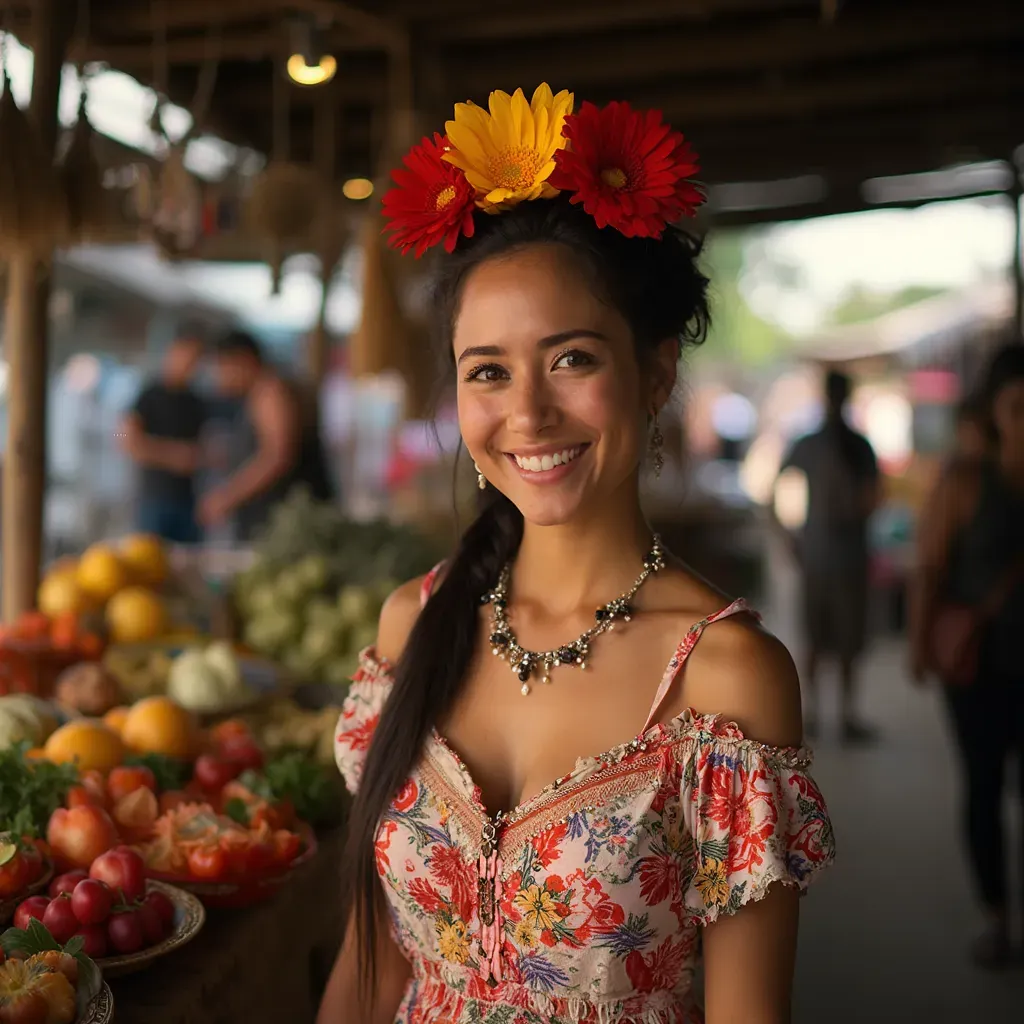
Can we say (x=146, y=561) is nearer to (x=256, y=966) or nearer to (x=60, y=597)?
(x=60, y=597)

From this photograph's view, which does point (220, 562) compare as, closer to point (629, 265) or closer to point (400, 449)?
point (629, 265)

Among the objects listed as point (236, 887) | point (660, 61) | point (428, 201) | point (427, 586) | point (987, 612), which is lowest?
point (236, 887)

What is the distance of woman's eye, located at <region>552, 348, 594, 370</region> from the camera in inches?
53.2

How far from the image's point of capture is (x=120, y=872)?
151cm

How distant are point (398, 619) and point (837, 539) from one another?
4.69m

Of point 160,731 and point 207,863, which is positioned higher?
point 160,731

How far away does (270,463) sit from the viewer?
4.96 meters

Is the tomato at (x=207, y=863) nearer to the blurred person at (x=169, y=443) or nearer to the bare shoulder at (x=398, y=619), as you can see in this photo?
the bare shoulder at (x=398, y=619)

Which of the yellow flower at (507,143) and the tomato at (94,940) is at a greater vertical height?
the yellow flower at (507,143)

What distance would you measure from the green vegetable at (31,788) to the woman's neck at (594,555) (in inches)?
33.6

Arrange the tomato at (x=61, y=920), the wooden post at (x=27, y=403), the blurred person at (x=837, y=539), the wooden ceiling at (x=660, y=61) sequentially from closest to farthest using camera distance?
1. the tomato at (x=61, y=920)
2. the wooden post at (x=27, y=403)
3. the wooden ceiling at (x=660, y=61)
4. the blurred person at (x=837, y=539)

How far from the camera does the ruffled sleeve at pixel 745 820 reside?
127 centimetres

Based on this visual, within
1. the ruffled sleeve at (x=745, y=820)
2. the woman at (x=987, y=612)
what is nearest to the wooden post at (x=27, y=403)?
the ruffled sleeve at (x=745, y=820)

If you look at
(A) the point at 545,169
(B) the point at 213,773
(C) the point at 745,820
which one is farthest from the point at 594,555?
(B) the point at 213,773
